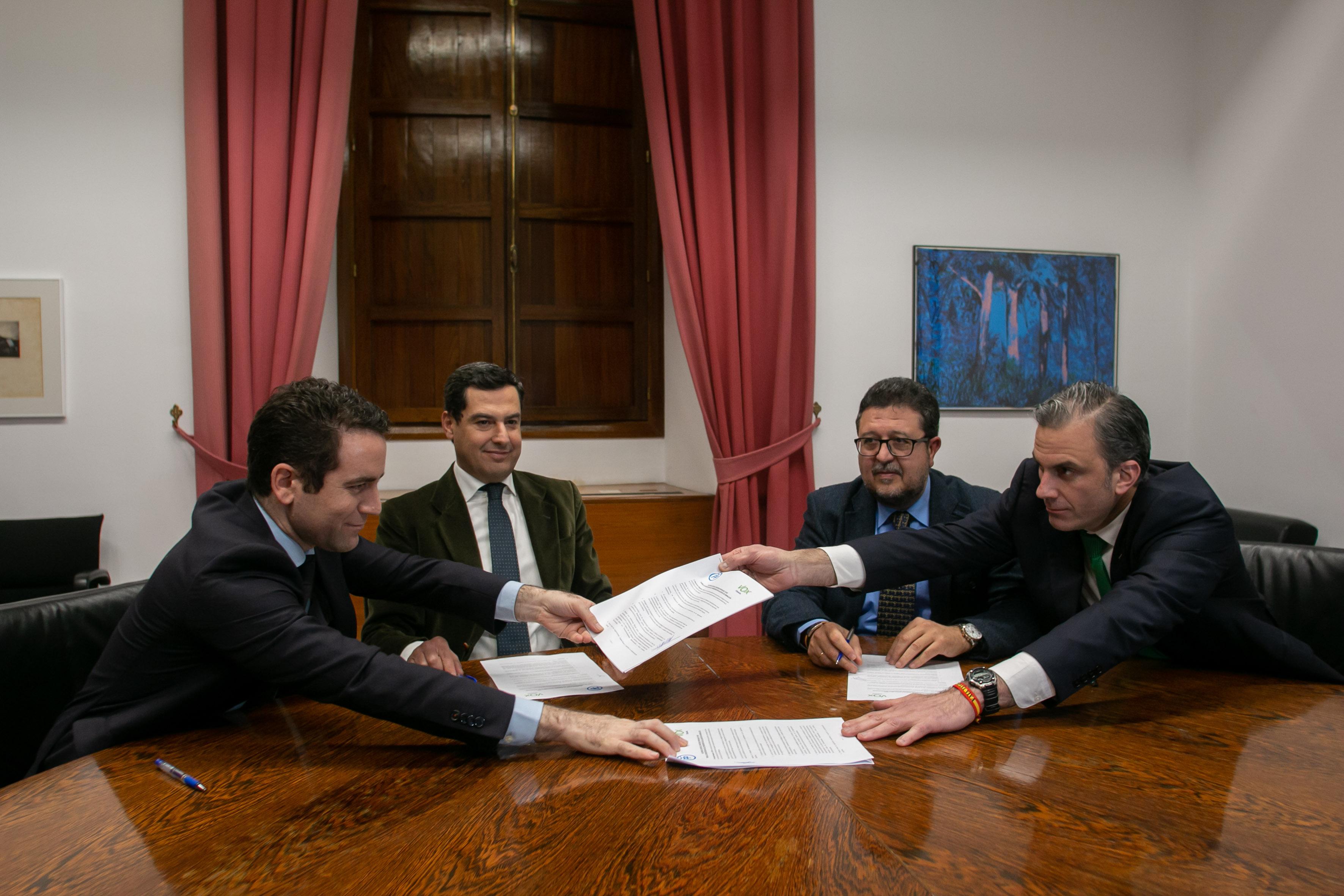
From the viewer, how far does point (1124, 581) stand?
72.4 inches

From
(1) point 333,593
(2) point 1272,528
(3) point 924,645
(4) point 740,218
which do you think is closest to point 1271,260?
(2) point 1272,528

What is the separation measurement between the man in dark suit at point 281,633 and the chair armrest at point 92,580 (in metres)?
1.67

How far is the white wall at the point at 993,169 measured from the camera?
4.05m

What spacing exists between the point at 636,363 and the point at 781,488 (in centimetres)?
120

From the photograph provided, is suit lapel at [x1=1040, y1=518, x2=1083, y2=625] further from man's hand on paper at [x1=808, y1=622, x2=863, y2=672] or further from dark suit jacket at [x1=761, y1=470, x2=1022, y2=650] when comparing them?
man's hand on paper at [x1=808, y1=622, x2=863, y2=672]

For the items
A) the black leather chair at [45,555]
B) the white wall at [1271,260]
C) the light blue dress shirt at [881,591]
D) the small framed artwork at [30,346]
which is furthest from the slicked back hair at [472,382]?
the white wall at [1271,260]

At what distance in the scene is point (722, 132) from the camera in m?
3.83

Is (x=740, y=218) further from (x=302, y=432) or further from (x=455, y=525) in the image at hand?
(x=302, y=432)

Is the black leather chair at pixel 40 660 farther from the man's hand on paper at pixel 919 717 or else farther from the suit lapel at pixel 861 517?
the suit lapel at pixel 861 517

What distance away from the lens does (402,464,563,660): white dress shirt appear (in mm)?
2592

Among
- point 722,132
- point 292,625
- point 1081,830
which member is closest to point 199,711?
point 292,625

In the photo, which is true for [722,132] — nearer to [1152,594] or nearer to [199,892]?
[1152,594]

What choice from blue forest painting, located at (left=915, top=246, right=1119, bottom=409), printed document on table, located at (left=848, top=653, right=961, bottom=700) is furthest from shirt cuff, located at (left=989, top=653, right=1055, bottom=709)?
blue forest painting, located at (left=915, top=246, right=1119, bottom=409)

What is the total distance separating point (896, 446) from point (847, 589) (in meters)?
0.46
